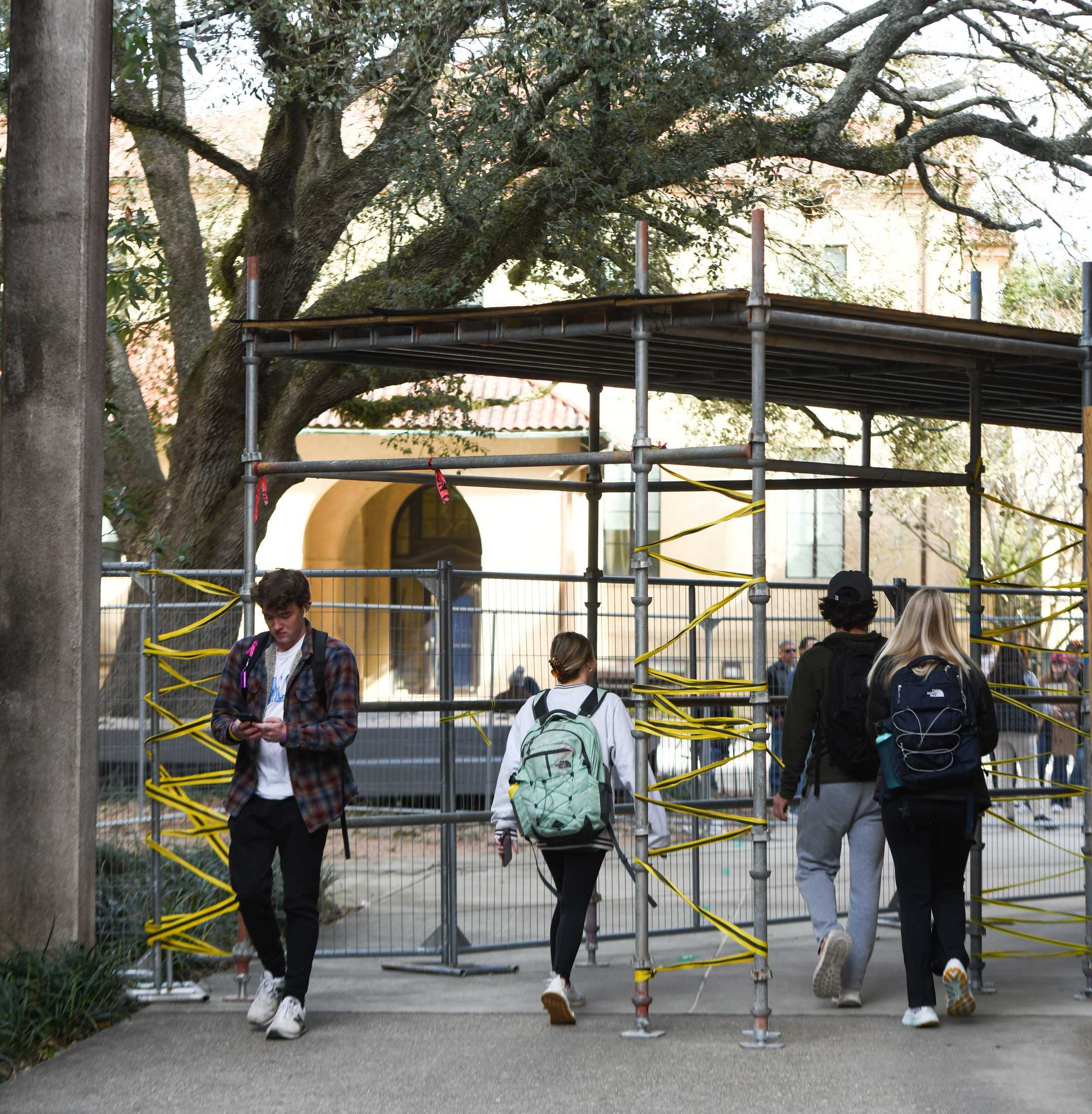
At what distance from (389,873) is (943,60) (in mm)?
12661

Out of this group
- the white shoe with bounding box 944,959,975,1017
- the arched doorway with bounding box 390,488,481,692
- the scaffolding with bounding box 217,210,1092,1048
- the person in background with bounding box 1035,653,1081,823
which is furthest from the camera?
the person in background with bounding box 1035,653,1081,823

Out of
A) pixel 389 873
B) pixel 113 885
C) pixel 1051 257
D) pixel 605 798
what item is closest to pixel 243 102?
pixel 389 873

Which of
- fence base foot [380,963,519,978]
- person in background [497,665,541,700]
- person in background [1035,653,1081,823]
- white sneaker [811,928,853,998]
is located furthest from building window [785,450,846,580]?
white sneaker [811,928,853,998]

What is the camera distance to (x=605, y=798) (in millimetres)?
6246

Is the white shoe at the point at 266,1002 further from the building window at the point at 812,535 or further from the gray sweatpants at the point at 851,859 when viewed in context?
the building window at the point at 812,535

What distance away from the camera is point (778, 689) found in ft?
34.6

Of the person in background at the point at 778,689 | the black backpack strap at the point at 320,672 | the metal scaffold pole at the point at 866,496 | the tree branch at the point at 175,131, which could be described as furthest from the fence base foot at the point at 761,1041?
the tree branch at the point at 175,131

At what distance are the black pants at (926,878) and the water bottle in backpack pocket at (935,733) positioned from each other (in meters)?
0.12

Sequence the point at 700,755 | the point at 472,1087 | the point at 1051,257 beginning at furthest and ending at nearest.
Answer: the point at 1051,257 → the point at 700,755 → the point at 472,1087

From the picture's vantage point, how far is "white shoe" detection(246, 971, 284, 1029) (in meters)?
6.38

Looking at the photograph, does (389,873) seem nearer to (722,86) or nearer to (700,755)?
(700,755)

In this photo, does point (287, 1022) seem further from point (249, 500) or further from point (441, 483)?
point (441, 483)

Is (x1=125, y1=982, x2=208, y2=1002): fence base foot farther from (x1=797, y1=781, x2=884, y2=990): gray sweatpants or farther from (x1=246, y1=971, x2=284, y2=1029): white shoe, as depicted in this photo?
(x1=797, y1=781, x2=884, y2=990): gray sweatpants

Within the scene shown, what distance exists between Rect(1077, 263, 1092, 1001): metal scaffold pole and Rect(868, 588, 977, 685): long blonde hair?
794 millimetres
